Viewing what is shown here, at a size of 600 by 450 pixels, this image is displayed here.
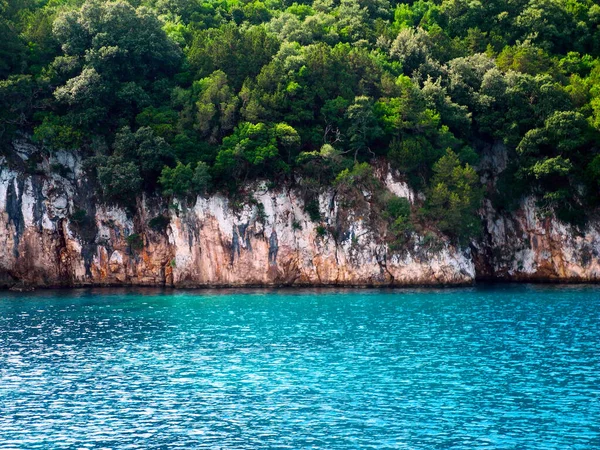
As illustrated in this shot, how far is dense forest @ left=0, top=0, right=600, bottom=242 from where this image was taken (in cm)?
7419

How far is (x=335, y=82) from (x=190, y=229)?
63.3ft

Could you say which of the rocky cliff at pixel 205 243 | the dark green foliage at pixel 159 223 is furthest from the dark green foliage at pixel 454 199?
the dark green foliage at pixel 159 223

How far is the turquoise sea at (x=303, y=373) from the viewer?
105 ft

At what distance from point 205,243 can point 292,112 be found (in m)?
14.6

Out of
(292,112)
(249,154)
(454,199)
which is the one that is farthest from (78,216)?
(454,199)

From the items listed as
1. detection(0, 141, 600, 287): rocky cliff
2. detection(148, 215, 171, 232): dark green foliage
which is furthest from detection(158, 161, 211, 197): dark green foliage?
detection(148, 215, 171, 232): dark green foliage

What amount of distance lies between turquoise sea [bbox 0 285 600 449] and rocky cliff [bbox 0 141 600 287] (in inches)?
319

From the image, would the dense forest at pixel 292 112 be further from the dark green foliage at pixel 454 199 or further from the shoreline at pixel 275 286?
the shoreline at pixel 275 286

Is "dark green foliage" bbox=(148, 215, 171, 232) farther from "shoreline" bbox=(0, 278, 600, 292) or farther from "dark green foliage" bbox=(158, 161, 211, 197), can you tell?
"shoreline" bbox=(0, 278, 600, 292)

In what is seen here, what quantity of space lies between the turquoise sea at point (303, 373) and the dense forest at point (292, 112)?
43.4 ft

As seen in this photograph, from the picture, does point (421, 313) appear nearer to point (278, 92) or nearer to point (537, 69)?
point (278, 92)

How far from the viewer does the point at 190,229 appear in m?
74.6

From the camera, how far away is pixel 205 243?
74562 millimetres

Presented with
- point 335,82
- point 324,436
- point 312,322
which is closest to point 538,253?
point 335,82
